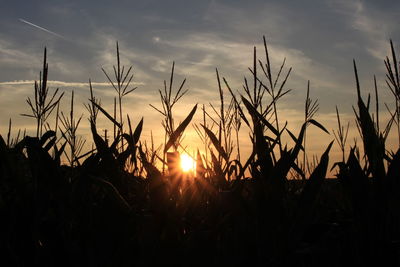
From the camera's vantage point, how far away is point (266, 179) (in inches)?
69.2

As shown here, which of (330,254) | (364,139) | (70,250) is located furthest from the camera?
(364,139)

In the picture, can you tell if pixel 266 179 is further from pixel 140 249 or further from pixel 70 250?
pixel 70 250

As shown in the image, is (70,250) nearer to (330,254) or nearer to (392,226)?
(330,254)

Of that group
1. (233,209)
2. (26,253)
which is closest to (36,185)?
(26,253)

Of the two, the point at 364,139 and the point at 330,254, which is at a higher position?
the point at 364,139

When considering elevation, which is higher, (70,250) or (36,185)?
(36,185)

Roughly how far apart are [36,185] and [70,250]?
1.09ft

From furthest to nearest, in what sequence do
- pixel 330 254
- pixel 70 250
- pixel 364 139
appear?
pixel 364 139 → pixel 330 254 → pixel 70 250

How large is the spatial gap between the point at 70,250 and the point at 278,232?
787mm

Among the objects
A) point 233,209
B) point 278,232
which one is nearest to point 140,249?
point 233,209

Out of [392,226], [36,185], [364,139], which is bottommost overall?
[392,226]

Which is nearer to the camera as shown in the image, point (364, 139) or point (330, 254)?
point (330, 254)

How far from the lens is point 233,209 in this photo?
5.85 ft

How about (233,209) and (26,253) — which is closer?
(26,253)
